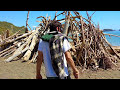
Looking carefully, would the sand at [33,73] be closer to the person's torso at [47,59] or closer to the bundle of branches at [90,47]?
the bundle of branches at [90,47]

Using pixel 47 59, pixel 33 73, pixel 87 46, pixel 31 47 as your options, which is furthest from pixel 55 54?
pixel 31 47

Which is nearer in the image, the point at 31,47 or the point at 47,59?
the point at 47,59

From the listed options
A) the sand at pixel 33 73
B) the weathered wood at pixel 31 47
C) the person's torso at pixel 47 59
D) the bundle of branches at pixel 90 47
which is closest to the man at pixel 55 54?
the person's torso at pixel 47 59

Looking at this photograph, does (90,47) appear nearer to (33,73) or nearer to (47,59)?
(33,73)

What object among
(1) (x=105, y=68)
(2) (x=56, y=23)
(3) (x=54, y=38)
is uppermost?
(2) (x=56, y=23)

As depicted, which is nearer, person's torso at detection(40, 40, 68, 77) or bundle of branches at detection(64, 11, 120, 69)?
person's torso at detection(40, 40, 68, 77)

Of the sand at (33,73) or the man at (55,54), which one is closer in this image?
the man at (55,54)

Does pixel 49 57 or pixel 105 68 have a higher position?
pixel 49 57

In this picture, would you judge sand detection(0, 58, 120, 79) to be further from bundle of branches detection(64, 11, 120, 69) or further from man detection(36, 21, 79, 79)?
man detection(36, 21, 79, 79)

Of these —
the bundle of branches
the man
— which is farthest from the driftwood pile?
the man
